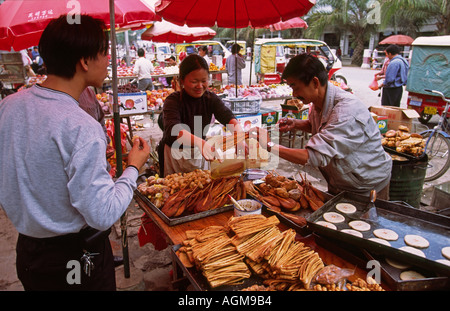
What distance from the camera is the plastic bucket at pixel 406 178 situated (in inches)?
134

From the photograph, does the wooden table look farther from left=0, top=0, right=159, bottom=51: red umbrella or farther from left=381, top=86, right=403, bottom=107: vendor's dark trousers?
left=381, top=86, right=403, bottom=107: vendor's dark trousers

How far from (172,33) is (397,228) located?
31.5 feet

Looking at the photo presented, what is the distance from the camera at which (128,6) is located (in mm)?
4039

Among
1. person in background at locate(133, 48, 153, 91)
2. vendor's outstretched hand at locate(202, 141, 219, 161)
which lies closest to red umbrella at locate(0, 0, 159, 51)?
vendor's outstretched hand at locate(202, 141, 219, 161)

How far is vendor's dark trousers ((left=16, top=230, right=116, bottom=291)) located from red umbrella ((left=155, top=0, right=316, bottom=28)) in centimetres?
260

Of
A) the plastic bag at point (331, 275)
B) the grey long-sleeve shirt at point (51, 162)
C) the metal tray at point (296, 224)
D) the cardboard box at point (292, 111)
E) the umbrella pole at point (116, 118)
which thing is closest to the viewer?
the grey long-sleeve shirt at point (51, 162)

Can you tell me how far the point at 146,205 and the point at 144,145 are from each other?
28.3 inches

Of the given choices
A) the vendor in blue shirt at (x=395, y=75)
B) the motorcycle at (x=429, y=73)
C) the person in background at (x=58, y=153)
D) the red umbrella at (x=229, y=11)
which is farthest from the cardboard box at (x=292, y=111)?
the person in background at (x=58, y=153)

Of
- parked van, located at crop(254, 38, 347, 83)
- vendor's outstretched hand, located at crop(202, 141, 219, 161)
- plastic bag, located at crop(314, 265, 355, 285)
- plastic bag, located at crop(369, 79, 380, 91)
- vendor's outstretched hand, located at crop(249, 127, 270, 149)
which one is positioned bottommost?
plastic bag, located at crop(314, 265, 355, 285)

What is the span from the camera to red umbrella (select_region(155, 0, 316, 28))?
131 inches

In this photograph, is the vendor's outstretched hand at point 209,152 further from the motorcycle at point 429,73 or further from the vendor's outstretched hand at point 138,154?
the motorcycle at point 429,73

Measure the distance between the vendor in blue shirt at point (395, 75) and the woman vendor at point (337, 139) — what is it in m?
6.43
